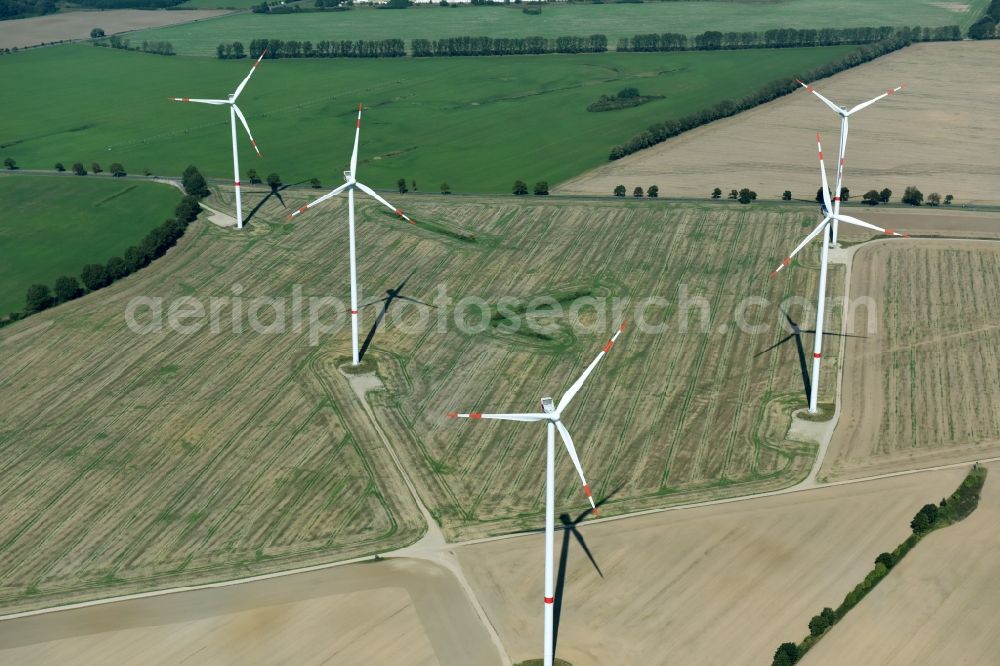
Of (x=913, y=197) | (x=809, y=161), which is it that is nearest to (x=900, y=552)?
(x=913, y=197)

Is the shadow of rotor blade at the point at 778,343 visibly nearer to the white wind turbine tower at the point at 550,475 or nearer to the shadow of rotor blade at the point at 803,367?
the shadow of rotor blade at the point at 803,367

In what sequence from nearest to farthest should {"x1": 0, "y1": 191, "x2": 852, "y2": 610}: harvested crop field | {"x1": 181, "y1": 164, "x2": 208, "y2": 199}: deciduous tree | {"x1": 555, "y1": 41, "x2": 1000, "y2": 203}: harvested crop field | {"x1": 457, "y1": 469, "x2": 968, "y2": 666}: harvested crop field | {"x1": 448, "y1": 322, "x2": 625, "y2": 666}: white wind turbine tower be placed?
{"x1": 448, "y1": 322, "x2": 625, "y2": 666}: white wind turbine tower → {"x1": 457, "y1": 469, "x2": 968, "y2": 666}: harvested crop field → {"x1": 0, "y1": 191, "x2": 852, "y2": 610}: harvested crop field → {"x1": 555, "y1": 41, "x2": 1000, "y2": 203}: harvested crop field → {"x1": 181, "y1": 164, "x2": 208, "y2": 199}: deciduous tree

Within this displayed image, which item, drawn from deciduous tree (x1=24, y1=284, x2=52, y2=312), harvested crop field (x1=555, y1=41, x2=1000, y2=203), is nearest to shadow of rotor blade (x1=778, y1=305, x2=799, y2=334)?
harvested crop field (x1=555, y1=41, x2=1000, y2=203)

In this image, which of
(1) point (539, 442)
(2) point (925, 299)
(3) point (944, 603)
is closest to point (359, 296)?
(1) point (539, 442)

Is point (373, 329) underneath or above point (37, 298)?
underneath

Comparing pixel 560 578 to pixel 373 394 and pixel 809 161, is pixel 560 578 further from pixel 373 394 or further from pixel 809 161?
pixel 809 161

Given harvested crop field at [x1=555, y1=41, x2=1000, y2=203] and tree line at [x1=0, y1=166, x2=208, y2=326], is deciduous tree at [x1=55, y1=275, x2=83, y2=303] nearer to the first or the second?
tree line at [x1=0, y1=166, x2=208, y2=326]
